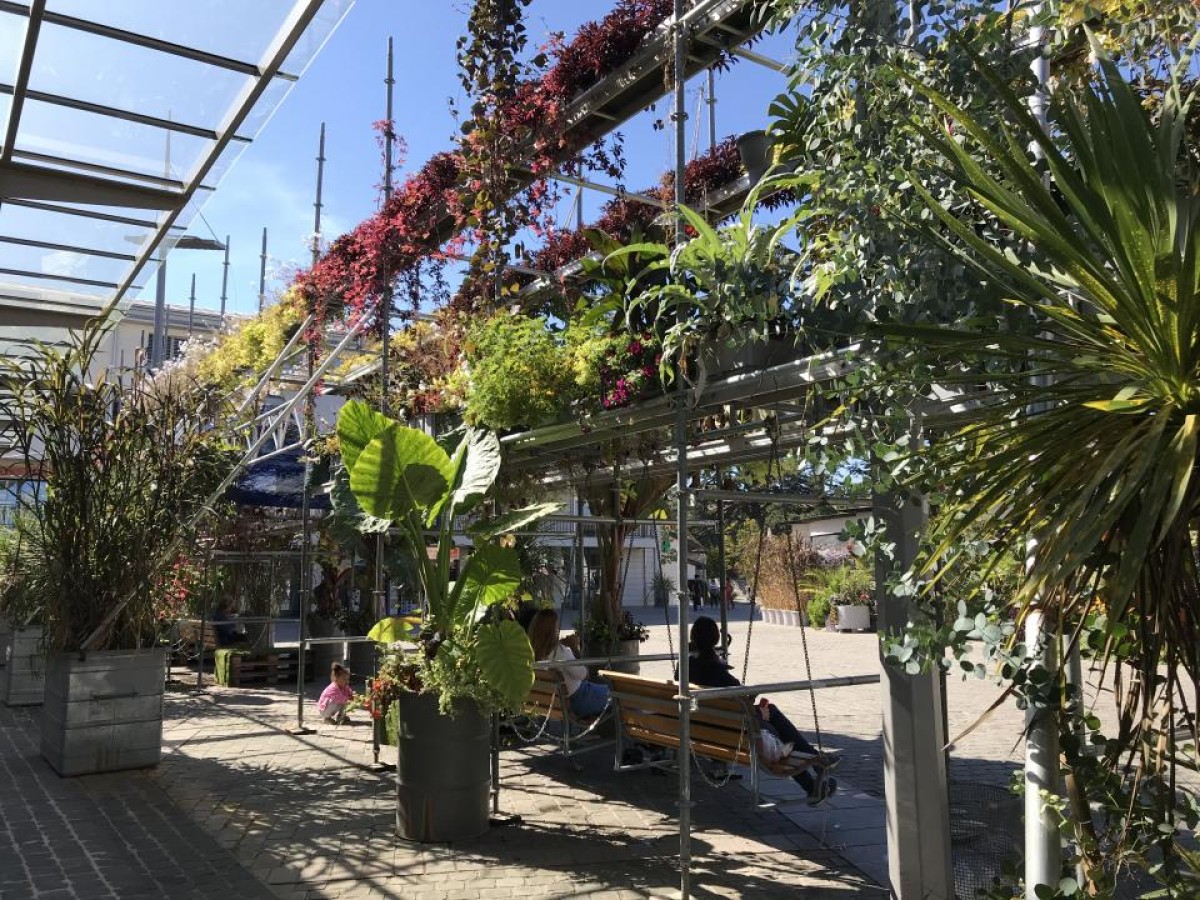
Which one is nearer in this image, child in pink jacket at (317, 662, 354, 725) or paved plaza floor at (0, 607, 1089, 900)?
paved plaza floor at (0, 607, 1089, 900)

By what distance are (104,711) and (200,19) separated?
497 cm

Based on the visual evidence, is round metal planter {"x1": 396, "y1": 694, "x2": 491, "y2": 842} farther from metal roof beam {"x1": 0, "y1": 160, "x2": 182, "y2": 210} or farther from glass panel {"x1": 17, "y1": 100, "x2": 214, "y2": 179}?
metal roof beam {"x1": 0, "y1": 160, "x2": 182, "y2": 210}

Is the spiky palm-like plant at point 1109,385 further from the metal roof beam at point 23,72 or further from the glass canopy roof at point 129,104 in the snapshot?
the metal roof beam at point 23,72

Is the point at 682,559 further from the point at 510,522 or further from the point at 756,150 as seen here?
the point at 756,150

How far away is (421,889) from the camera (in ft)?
15.0

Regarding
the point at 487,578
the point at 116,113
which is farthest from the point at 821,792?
the point at 116,113

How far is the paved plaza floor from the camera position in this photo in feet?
15.3

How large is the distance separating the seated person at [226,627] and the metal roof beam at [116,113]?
8.77 metres

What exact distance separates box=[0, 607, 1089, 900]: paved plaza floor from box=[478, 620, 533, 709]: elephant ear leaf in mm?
862

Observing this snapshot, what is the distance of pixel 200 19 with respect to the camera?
5.10 m

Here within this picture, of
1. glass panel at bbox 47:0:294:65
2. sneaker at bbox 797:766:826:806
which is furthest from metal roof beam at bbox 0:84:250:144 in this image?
sneaker at bbox 797:766:826:806

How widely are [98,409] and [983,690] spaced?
10258 mm

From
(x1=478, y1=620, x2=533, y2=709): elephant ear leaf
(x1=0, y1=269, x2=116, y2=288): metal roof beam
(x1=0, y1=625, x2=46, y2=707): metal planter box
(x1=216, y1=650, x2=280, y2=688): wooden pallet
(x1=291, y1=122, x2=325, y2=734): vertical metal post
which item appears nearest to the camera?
(x1=478, y1=620, x2=533, y2=709): elephant ear leaf

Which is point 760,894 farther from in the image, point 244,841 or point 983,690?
point 983,690
